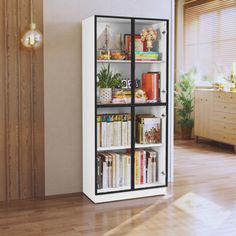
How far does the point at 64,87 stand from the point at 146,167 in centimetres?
109

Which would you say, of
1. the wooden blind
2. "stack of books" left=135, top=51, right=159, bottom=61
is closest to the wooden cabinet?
the wooden blind

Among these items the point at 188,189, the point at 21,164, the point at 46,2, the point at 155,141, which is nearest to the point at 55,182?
the point at 21,164

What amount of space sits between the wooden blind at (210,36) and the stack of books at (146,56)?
10.7 feet

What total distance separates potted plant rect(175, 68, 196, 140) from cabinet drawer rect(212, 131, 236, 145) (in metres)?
0.83

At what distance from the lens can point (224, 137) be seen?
6.84m

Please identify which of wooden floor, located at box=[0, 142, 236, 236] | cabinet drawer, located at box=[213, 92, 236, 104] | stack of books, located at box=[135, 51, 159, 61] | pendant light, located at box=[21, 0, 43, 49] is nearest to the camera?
wooden floor, located at box=[0, 142, 236, 236]

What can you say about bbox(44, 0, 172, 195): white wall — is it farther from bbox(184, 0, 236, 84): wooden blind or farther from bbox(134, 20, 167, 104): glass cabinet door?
bbox(184, 0, 236, 84): wooden blind

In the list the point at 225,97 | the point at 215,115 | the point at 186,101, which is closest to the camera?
the point at 225,97

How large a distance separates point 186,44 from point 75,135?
15.0 ft

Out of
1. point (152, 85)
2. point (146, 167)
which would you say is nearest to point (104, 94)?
point (152, 85)

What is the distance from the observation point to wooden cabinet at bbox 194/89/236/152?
21.9 ft

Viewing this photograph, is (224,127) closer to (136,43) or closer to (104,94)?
(136,43)

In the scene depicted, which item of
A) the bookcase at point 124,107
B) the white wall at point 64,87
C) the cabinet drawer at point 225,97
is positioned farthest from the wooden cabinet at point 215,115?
the white wall at point 64,87

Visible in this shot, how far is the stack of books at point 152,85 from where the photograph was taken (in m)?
4.25
